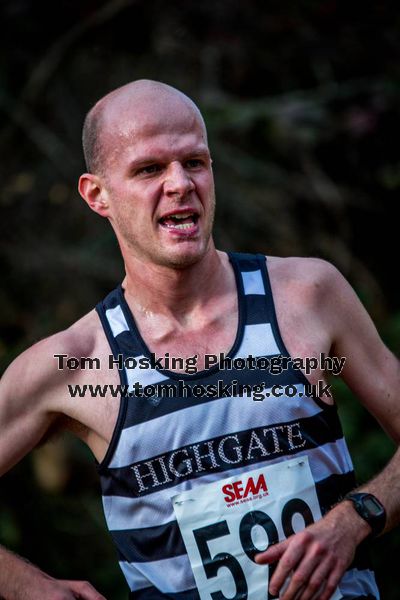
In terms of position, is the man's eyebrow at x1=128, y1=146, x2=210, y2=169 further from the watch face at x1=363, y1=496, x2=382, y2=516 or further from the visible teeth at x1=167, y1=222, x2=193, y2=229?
the watch face at x1=363, y1=496, x2=382, y2=516

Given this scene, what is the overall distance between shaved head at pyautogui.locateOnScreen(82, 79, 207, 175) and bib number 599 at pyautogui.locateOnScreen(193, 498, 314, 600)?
1212 millimetres

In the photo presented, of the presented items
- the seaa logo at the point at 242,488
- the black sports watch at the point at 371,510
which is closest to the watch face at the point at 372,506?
the black sports watch at the point at 371,510

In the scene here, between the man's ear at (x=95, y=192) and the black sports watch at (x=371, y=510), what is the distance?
4.09ft

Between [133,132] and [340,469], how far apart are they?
1.25m

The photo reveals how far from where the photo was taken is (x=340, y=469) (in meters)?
2.87

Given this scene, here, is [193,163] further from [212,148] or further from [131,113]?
[212,148]

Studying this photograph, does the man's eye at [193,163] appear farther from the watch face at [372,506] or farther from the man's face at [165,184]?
the watch face at [372,506]

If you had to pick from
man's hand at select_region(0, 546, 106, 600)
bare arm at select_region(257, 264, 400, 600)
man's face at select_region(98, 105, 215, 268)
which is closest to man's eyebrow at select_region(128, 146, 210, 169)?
man's face at select_region(98, 105, 215, 268)

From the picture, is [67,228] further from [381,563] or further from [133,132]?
[133,132]

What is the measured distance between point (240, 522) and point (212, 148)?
4540mm

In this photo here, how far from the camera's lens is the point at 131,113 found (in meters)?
2.99

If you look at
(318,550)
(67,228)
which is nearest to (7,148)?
(67,228)

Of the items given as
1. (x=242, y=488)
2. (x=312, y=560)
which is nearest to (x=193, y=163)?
(x=242, y=488)

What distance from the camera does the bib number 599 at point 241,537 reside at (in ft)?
8.76
